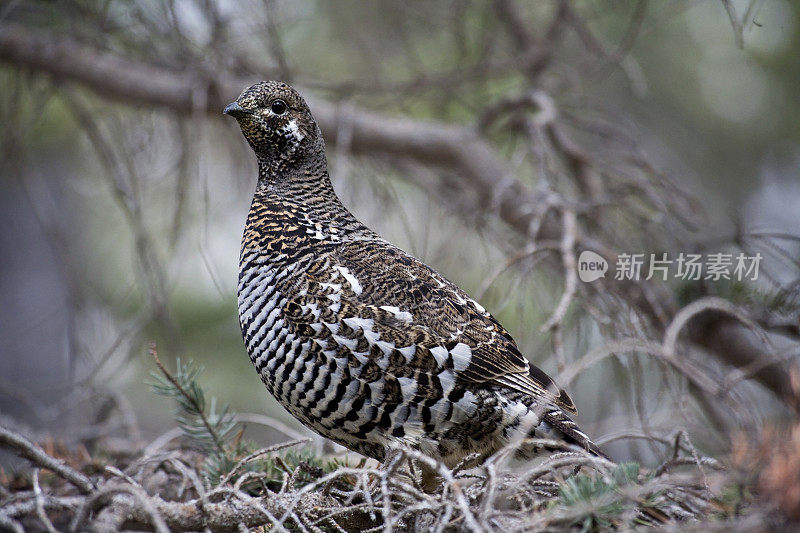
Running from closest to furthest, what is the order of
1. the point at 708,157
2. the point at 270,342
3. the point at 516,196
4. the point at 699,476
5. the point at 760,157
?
the point at 699,476 < the point at 270,342 < the point at 516,196 < the point at 760,157 < the point at 708,157

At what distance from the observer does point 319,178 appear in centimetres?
304

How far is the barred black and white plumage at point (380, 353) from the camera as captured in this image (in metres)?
2.40

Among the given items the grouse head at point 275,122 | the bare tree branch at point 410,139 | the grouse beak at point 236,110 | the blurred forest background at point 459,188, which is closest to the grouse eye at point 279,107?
the grouse head at point 275,122

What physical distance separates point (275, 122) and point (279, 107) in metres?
0.06

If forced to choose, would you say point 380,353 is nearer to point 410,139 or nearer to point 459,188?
point 410,139

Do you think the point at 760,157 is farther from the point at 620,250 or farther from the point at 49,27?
the point at 49,27

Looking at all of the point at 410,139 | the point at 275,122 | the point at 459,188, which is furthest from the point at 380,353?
the point at 459,188

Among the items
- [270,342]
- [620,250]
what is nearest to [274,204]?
[270,342]

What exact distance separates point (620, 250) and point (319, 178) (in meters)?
1.57

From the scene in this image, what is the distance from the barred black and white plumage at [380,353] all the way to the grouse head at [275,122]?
0.08 meters

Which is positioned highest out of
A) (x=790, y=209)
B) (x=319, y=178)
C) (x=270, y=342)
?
(x=790, y=209)

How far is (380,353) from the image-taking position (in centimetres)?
240

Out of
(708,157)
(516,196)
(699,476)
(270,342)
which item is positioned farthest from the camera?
(708,157)

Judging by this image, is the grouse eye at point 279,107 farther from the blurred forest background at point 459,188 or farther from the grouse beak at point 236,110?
the blurred forest background at point 459,188
